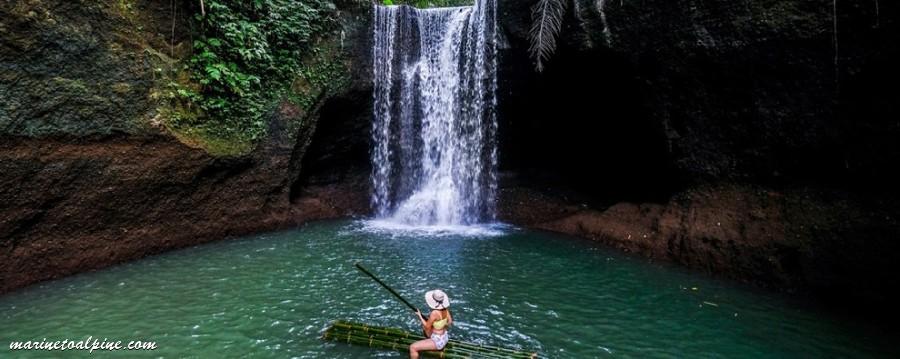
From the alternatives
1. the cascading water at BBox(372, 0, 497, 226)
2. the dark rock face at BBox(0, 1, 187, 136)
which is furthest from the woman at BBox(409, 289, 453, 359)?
the cascading water at BBox(372, 0, 497, 226)

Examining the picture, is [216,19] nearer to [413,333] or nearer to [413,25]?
[413,25]

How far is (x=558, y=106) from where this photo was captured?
11430mm

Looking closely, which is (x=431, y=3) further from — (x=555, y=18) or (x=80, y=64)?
(x=80, y=64)

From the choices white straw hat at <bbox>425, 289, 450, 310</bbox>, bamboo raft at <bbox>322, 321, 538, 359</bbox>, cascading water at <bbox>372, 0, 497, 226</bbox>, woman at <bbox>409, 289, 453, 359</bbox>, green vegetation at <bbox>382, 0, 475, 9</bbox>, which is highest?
green vegetation at <bbox>382, 0, 475, 9</bbox>

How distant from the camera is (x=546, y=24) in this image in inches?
374

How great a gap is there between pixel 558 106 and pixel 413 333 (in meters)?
7.86

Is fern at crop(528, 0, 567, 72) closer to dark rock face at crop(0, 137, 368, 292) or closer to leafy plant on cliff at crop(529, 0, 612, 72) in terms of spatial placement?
leafy plant on cliff at crop(529, 0, 612, 72)

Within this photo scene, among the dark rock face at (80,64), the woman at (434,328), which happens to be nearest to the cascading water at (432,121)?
the dark rock face at (80,64)

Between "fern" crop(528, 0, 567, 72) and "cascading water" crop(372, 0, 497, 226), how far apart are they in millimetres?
2118

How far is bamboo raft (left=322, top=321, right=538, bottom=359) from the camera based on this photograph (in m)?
4.70

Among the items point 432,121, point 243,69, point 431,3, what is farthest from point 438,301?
point 431,3

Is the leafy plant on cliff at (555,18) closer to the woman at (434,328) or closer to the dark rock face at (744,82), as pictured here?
the dark rock face at (744,82)

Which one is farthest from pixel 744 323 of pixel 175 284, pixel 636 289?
pixel 175 284

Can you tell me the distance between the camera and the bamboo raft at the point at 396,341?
15.4 ft
